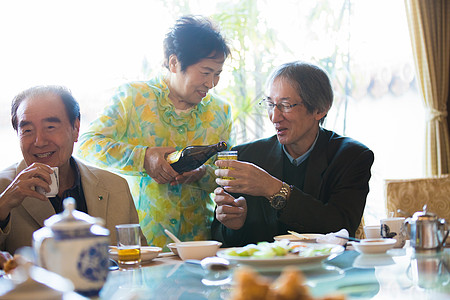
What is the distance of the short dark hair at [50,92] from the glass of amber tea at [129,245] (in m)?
0.73

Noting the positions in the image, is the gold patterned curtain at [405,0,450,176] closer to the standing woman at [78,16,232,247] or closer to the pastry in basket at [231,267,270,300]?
the standing woman at [78,16,232,247]

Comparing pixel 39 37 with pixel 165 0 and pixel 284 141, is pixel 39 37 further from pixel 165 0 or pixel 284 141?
pixel 284 141

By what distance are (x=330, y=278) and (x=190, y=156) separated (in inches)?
50.7

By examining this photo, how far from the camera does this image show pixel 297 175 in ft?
8.58

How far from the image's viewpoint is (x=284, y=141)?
254cm

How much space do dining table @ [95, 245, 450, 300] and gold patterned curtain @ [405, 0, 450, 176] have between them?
115 inches

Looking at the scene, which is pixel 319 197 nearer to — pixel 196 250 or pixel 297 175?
pixel 297 175

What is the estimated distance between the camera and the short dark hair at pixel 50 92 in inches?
85.4

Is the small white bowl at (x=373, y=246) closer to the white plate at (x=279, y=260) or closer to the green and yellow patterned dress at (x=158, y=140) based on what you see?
the white plate at (x=279, y=260)

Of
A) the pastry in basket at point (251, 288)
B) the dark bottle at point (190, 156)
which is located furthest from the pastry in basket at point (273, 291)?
the dark bottle at point (190, 156)

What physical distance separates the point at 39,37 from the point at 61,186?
1460mm

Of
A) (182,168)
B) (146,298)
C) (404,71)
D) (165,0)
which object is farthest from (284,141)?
(404,71)

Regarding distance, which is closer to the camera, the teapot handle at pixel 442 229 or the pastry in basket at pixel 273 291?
the pastry in basket at pixel 273 291

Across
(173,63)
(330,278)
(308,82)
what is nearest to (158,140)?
(173,63)
